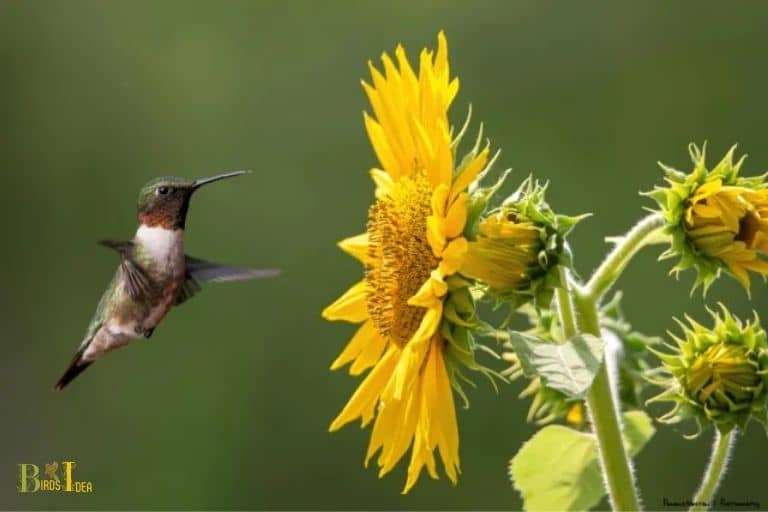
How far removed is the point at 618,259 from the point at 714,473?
24 cm

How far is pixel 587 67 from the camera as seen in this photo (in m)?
5.58

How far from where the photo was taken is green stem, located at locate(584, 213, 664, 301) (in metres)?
1.44

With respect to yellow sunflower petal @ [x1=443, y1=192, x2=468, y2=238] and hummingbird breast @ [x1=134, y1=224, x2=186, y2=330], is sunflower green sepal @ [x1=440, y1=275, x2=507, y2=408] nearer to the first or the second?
yellow sunflower petal @ [x1=443, y1=192, x2=468, y2=238]

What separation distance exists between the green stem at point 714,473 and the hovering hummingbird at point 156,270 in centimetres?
54

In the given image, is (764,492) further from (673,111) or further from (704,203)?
(704,203)

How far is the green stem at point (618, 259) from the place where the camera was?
1442 millimetres

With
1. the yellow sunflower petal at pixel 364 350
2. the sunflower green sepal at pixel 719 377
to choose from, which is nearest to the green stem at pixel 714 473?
the sunflower green sepal at pixel 719 377

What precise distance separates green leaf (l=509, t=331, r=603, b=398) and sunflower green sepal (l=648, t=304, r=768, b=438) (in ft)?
0.59

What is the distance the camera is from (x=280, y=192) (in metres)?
5.51

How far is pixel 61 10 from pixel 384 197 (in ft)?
17.1
